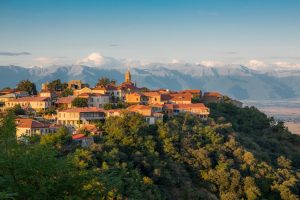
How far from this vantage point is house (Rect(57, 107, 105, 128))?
184 feet

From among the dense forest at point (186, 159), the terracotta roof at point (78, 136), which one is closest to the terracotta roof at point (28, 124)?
the dense forest at point (186, 159)

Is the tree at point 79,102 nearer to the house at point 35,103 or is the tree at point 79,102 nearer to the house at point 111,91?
the house at point 35,103

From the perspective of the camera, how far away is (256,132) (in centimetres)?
7044

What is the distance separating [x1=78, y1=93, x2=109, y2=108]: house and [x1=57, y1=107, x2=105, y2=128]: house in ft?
30.8

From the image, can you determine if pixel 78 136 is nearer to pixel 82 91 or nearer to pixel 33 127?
pixel 33 127

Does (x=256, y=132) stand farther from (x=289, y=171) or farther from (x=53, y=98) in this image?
(x=53, y=98)

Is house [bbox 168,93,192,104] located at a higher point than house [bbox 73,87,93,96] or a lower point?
lower

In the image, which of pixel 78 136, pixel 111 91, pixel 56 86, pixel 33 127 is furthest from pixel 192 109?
pixel 56 86

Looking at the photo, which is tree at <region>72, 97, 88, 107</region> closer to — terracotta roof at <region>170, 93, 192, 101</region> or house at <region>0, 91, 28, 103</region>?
Result: house at <region>0, 91, 28, 103</region>

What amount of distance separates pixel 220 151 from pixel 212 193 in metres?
7.49

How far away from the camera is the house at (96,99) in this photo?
66.9 m

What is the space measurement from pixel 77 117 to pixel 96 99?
11.9 metres

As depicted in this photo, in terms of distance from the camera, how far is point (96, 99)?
6794 cm

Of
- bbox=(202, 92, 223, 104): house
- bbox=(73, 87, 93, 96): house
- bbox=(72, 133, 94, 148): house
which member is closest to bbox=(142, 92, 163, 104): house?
bbox=(73, 87, 93, 96): house
